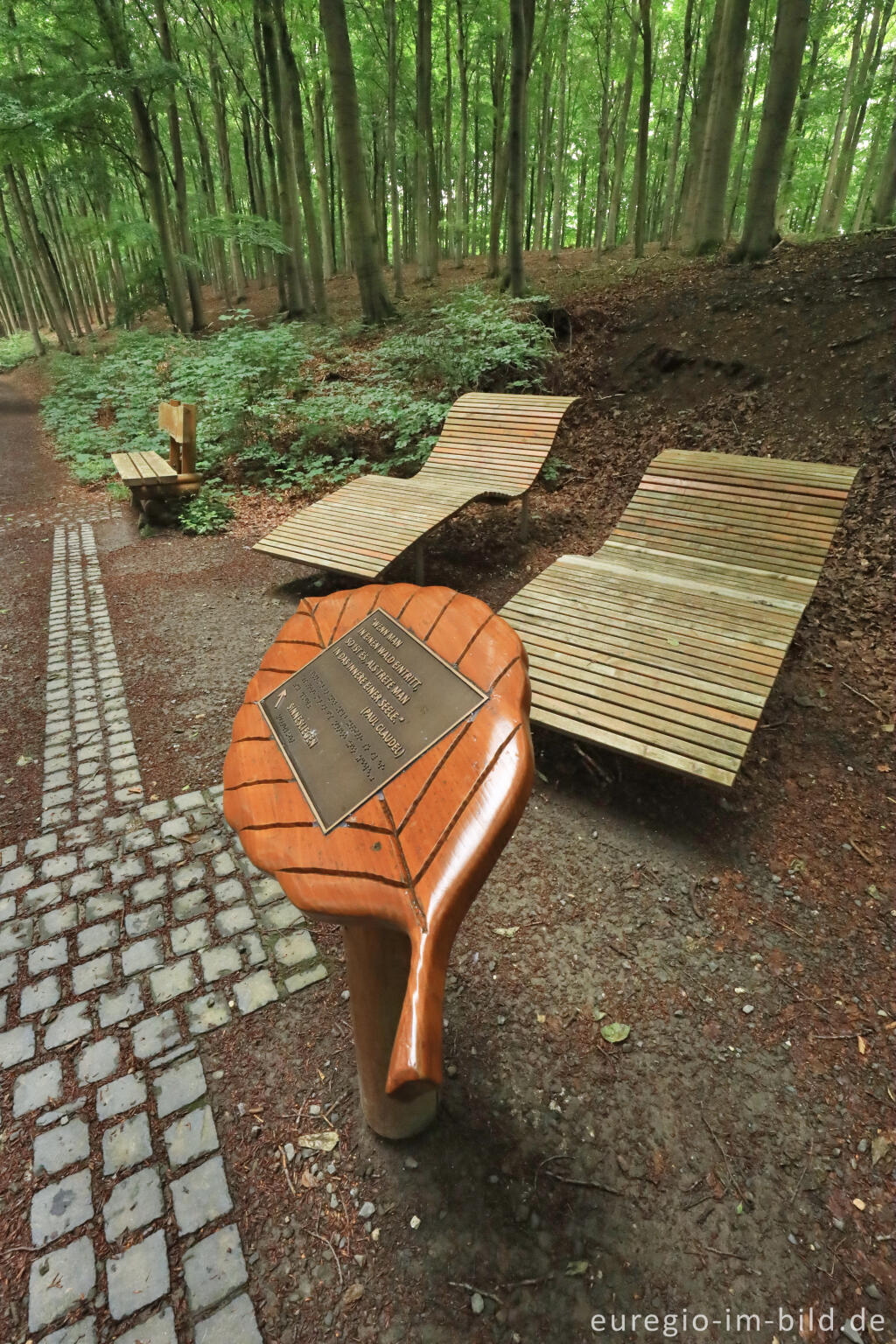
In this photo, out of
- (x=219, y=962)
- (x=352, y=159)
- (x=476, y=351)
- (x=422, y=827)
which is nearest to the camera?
(x=422, y=827)

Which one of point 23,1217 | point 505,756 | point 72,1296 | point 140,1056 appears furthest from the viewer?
point 140,1056

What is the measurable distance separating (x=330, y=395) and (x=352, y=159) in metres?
4.16

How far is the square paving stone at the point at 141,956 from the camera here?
2.01 m

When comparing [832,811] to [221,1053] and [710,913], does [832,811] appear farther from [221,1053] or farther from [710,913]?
[221,1053]

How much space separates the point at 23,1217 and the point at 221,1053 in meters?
0.52

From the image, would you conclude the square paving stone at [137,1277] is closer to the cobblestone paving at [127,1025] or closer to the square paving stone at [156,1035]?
the cobblestone paving at [127,1025]

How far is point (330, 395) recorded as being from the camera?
7.73 metres

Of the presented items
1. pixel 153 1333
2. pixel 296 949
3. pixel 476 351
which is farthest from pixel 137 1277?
pixel 476 351

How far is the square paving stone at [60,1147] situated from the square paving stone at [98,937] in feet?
1.76

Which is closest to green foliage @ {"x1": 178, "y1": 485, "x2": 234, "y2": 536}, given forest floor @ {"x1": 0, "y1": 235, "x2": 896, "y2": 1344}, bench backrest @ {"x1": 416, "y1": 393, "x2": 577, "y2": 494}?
bench backrest @ {"x1": 416, "y1": 393, "x2": 577, "y2": 494}

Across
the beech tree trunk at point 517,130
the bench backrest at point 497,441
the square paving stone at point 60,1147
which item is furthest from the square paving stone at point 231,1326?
the beech tree trunk at point 517,130

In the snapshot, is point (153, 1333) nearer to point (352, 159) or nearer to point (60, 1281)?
point (60, 1281)

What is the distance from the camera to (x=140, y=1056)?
69.8 inches

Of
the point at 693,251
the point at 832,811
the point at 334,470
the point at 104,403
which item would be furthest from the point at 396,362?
the point at 832,811
